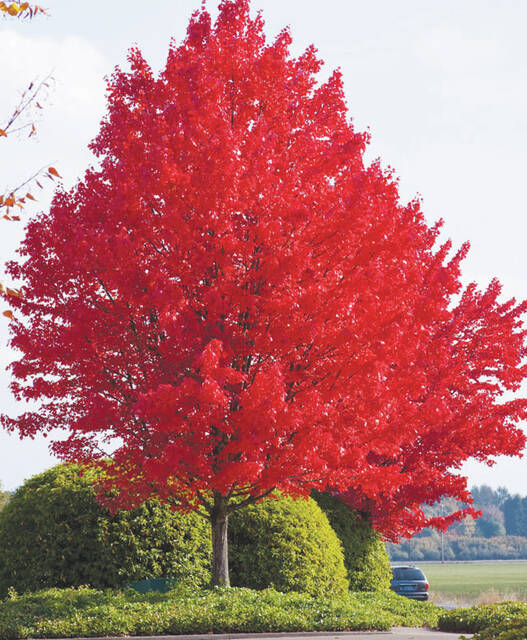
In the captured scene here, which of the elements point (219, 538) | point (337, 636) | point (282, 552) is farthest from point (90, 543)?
point (337, 636)

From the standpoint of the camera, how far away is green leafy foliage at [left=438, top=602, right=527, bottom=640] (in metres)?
13.5

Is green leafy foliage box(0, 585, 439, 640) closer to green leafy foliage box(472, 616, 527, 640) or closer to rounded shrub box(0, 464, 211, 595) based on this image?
rounded shrub box(0, 464, 211, 595)

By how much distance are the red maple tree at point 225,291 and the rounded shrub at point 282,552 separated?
166 centimetres

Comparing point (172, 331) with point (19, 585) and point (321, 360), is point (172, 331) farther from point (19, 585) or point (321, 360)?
point (19, 585)

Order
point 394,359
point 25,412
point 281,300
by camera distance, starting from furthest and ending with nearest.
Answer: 1. point 25,412
2. point 394,359
3. point 281,300

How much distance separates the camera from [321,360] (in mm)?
12531

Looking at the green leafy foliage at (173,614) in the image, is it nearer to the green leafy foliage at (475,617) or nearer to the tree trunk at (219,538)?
the tree trunk at (219,538)

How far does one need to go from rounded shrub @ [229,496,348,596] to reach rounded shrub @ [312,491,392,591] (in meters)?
2.24

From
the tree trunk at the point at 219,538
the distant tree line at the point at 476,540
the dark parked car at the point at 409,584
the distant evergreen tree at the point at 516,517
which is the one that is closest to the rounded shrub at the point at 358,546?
the dark parked car at the point at 409,584

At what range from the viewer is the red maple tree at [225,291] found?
39.2ft

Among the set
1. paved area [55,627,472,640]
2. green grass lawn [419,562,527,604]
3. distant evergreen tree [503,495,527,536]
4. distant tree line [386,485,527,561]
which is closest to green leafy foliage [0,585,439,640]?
paved area [55,627,472,640]

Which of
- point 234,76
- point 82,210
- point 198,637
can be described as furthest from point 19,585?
point 234,76

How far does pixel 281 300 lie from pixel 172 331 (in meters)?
1.85

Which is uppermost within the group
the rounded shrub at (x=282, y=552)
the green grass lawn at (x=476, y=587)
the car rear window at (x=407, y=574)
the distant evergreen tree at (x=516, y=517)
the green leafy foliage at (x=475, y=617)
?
the distant evergreen tree at (x=516, y=517)
